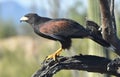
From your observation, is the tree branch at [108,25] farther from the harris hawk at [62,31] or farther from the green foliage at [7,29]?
the green foliage at [7,29]

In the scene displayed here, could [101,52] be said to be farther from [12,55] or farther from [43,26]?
[12,55]

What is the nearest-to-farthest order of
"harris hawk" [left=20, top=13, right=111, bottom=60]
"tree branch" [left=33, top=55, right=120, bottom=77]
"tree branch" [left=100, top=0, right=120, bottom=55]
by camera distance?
"tree branch" [left=100, top=0, right=120, bottom=55] < "tree branch" [left=33, top=55, right=120, bottom=77] < "harris hawk" [left=20, top=13, right=111, bottom=60]

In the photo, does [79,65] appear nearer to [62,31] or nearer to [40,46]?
[62,31]

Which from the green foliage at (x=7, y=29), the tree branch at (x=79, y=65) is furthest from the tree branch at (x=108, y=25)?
the green foliage at (x=7, y=29)

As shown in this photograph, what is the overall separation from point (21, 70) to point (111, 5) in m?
9.22

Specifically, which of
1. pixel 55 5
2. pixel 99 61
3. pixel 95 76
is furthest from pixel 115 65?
pixel 55 5

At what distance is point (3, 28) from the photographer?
25.7 m

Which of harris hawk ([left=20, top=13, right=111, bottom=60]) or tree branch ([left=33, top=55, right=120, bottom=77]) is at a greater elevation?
harris hawk ([left=20, top=13, right=111, bottom=60])

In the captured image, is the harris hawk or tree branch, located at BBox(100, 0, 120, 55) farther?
the harris hawk

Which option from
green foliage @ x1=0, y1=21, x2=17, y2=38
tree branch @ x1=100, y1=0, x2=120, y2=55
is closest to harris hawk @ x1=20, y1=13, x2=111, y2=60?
tree branch @ x1=100, y1=0, x2=120, y2=55

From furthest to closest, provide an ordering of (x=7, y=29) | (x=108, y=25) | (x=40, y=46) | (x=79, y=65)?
1. (x=7, y=29)
2. (x=40, y=46)
3. (x=79, y=65)
4. (x=108, y=25)

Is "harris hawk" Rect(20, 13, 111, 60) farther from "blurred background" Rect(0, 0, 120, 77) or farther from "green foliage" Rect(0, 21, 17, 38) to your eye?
"green foliage" Rect(0, 21, 17, 38)

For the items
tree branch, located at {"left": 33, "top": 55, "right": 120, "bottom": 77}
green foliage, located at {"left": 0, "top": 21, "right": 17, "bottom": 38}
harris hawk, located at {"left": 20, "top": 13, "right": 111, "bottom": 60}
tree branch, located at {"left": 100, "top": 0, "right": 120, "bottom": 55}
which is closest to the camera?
tree branch, located at {"left": 100, "top": 0, "right": 120, "bottom": 55}

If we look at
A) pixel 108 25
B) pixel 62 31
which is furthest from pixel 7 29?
pixel 108 25
